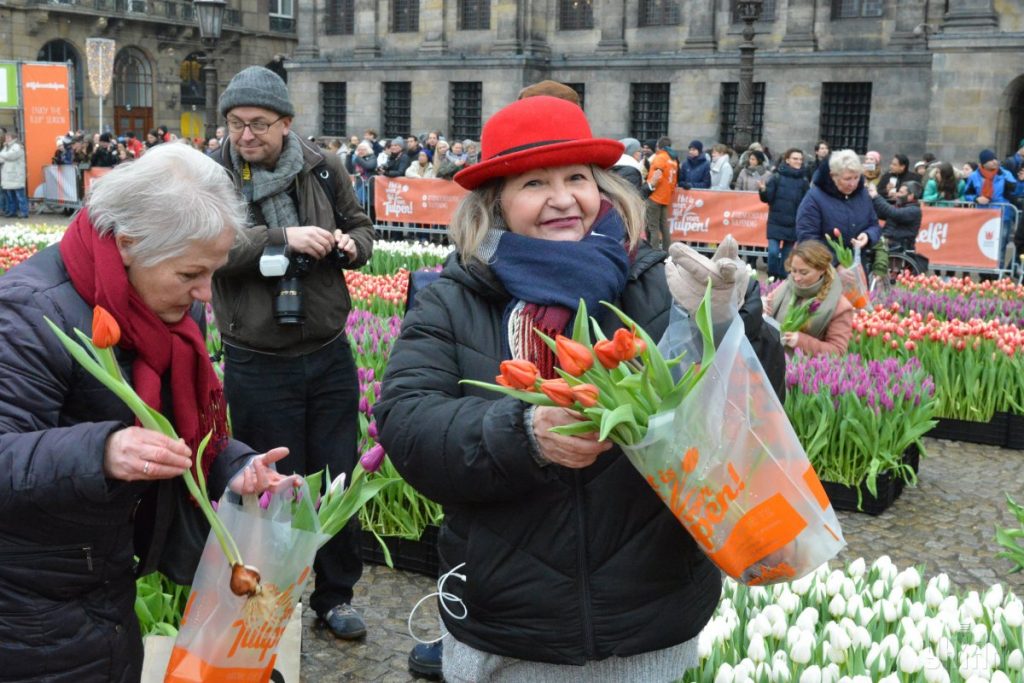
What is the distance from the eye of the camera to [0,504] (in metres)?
2.41


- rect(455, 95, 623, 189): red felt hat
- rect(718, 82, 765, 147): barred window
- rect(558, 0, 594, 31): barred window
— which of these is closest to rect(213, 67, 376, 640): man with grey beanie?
rect(455, 95, 623, 189): red felt hat

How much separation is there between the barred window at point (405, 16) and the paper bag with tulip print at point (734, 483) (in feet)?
113

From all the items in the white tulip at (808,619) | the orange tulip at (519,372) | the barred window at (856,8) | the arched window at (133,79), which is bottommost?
the white tulip at (808,619)

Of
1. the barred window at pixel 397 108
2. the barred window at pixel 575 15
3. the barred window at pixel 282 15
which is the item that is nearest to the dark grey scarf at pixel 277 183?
the barred window at pixel 575 15

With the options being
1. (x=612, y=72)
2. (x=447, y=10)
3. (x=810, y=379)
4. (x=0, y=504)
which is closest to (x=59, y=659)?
(x=0, y=504)

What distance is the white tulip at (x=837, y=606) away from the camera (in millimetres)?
3508

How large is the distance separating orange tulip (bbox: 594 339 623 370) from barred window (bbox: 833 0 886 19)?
88.7ft

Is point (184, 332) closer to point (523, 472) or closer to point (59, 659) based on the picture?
point (59, 659)

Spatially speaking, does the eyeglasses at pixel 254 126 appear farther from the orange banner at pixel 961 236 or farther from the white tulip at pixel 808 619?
Answer: the orange banner at pixel 961 236

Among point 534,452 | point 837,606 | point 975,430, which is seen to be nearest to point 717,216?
point 975,430

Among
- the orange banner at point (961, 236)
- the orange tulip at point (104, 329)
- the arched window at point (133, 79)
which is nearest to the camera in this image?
the orange tulip at point (104, 329)

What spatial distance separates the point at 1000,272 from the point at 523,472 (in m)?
13.8

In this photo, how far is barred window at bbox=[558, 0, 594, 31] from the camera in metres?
32.0

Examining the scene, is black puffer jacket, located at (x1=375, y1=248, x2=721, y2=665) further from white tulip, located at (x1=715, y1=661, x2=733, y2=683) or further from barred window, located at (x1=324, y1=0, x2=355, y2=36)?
barred window, located at (x1=324, y1=0, x2=355, y2=36)
